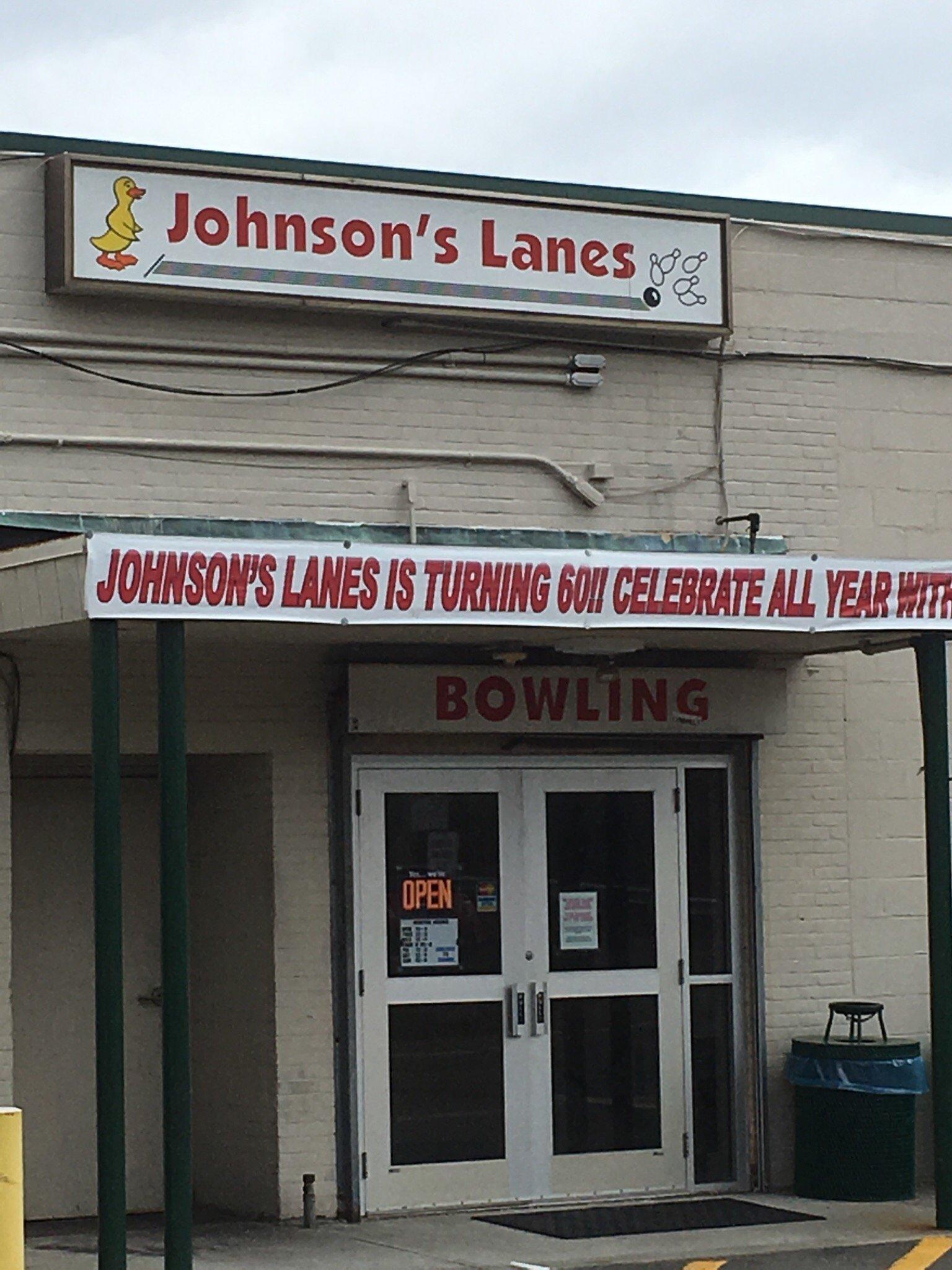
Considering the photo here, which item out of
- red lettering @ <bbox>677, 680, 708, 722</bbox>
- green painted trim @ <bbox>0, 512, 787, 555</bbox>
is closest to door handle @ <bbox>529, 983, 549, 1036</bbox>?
red lettering @ <bbox>677, 680, 708, 722</bbox>

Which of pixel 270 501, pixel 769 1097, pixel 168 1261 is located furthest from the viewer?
pixel 769 1097

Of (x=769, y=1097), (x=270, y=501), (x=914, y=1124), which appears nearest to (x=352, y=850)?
(x=270, y=501)

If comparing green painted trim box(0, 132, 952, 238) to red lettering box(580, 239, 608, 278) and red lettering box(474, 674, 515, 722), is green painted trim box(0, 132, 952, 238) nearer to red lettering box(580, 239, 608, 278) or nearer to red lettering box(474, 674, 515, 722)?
red lettering box(580, 239, 608, 278)

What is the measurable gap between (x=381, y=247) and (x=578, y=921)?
12.8 ft

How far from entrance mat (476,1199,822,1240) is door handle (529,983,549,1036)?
0.98 metres

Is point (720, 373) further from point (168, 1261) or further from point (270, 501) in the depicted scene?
point (168, 1261)

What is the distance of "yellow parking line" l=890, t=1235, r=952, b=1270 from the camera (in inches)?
424

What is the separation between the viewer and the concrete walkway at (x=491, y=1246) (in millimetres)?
10836

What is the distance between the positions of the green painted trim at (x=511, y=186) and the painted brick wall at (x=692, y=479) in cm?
12

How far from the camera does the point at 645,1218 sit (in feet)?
39.9

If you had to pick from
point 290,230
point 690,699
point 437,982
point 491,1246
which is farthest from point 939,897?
point 290,230

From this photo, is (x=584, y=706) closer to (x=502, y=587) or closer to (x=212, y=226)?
(x=502, y=587)

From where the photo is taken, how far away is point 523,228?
12.7 meters

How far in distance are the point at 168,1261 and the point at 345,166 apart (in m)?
6.04
